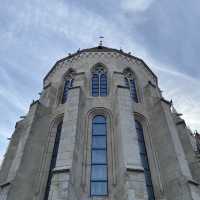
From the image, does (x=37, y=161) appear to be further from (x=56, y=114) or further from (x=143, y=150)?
(x=143, y=150)

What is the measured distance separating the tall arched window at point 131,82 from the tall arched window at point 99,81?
1.83 metres

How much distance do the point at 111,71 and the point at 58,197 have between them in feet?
36.9

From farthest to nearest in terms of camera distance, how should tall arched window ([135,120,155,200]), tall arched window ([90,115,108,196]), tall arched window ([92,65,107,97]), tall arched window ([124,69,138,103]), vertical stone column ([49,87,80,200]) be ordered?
1. tall arched window ([124,69,138,103])
2. tall arched window ([92,65,107,97])
3. tall arched window ([135,120,155,200])
4. tall arched window ([90,115,108,196])
5. vertical stone column ([49,87,80,200])

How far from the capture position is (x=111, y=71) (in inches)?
737

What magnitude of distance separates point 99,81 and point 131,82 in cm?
272

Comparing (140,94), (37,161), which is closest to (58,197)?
(37,161)

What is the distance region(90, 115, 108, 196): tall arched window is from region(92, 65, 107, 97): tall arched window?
2320 mm

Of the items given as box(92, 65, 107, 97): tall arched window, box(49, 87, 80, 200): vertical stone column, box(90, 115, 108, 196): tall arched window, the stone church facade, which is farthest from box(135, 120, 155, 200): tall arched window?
box(49, 87, 80, 200): vertical stone column

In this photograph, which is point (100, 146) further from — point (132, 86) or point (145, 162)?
point (132, 86)

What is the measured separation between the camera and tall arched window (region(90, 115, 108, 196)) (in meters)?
12.1

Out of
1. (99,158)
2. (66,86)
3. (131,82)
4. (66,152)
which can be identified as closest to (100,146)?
(99,158)

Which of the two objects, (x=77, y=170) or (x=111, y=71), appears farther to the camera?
(x=111, y=71)

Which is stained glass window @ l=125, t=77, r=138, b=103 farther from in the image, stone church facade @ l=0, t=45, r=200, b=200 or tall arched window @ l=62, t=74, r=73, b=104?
tall arched window @ l=62, t=74, r=73, b=104

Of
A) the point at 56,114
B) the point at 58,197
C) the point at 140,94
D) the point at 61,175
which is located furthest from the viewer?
the point at 140,94
